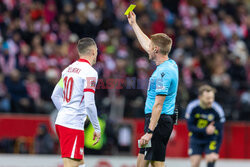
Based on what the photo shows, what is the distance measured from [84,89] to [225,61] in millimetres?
11909

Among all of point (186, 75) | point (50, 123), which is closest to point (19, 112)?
point (50, 123)

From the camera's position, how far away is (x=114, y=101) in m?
14.2

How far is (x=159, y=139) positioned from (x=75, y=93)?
4.34 feet

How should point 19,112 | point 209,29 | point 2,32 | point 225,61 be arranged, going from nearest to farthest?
point 19,112, point 2,32, point 225,61, point 209,29

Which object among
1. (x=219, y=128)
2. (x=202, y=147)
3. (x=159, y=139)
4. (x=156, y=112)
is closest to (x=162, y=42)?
(x=156, y=112)

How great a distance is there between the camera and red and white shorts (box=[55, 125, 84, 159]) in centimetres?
675

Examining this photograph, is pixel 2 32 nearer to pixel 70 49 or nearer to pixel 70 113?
pixel 70 49

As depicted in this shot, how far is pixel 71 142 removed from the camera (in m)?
6.78

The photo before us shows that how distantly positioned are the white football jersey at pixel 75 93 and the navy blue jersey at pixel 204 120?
13.6 ft

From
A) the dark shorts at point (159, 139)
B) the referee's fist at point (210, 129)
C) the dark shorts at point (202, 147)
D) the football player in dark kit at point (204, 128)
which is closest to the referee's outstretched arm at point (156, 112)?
the dark shorts at point (159, 139)

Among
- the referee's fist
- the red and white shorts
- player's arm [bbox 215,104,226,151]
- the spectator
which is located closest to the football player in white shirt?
the red and white shorts

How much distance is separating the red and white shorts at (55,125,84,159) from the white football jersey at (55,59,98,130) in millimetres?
69

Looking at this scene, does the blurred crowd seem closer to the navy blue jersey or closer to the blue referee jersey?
the navy blue jersey

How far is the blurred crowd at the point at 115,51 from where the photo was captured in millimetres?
14070
